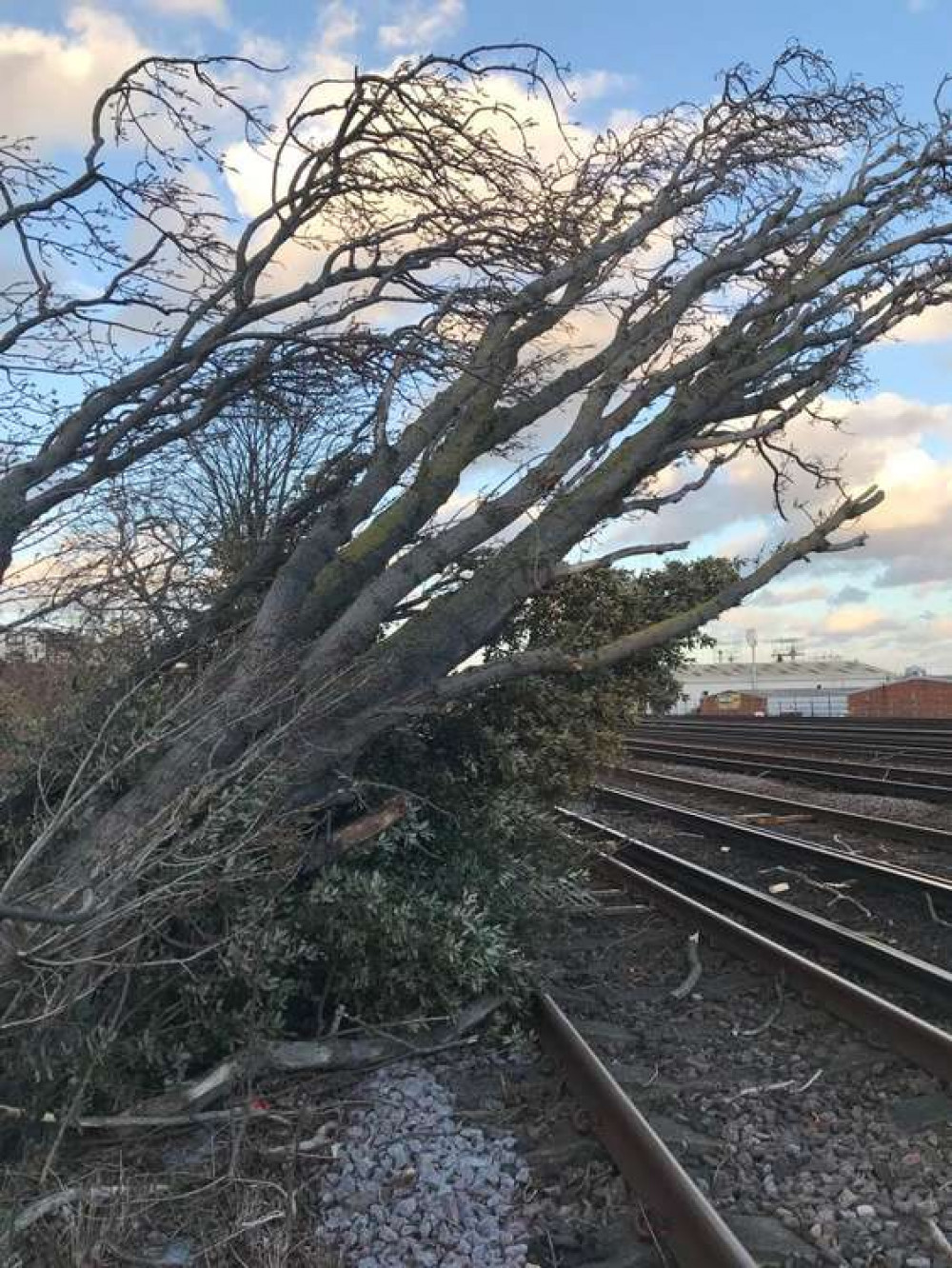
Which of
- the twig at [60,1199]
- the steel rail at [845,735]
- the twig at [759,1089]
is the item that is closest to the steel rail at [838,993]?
the twig at [759,1089]

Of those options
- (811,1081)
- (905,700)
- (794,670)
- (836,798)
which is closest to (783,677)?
(794,670)

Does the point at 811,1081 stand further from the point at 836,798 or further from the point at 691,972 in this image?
the point at 836,798

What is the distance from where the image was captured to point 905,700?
6712 centimetres

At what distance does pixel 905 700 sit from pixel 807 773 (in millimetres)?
47750

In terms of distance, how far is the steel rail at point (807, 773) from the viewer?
19.1 m

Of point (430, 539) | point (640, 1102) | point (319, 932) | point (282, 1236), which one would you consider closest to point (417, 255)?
point (430, 539)

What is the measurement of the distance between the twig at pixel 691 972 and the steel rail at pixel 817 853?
2.69 m

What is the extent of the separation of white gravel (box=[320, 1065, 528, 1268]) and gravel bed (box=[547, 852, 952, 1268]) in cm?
87

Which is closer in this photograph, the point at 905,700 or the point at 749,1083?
the point at 749,1083

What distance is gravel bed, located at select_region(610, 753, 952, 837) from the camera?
655 inches

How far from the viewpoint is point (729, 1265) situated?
387cm

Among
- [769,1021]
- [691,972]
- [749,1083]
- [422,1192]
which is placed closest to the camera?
[422,1192]

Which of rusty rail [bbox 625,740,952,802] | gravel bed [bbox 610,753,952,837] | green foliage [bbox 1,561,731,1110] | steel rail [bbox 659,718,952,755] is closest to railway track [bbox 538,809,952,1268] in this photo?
green foliage [bbox 1,561,731,1110]

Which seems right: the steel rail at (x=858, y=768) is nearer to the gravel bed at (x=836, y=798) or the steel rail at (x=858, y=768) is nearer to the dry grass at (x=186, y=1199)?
the gravel bed at (x=836, y=798)
